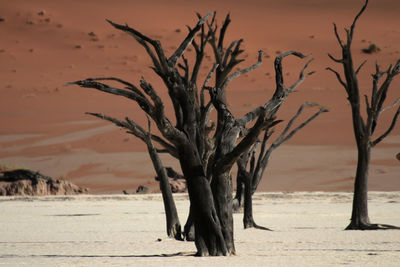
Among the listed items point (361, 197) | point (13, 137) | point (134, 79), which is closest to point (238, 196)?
point (361, 197)

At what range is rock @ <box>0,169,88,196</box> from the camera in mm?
30781

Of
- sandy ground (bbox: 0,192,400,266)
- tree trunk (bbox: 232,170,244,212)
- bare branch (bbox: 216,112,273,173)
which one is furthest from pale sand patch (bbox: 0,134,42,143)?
bare branch (bbox: 216,112,273,173)

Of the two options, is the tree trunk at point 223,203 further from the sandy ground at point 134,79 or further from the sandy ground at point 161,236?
the sandy ground at point 134,79

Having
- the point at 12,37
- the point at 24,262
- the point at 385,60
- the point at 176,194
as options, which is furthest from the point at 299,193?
the point at 12,37

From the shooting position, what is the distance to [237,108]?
46000 millimetres

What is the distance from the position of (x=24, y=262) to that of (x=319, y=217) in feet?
35.9

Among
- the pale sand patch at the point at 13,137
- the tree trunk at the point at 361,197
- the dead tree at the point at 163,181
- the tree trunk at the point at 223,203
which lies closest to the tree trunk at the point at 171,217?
the dead tree at the point at 163,181

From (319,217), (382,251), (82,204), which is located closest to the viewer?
(382,251)

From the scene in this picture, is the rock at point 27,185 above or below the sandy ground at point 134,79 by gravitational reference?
below

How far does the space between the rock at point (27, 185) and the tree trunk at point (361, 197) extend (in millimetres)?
16007

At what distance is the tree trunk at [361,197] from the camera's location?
1714 cm

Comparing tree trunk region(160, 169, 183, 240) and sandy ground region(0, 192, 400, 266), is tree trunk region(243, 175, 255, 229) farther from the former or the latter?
tree trunk region(160, 169, 183, 240)

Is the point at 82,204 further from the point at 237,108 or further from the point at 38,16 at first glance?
the point at 38,16

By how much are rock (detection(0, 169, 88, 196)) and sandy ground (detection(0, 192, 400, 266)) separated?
9.60 feet
